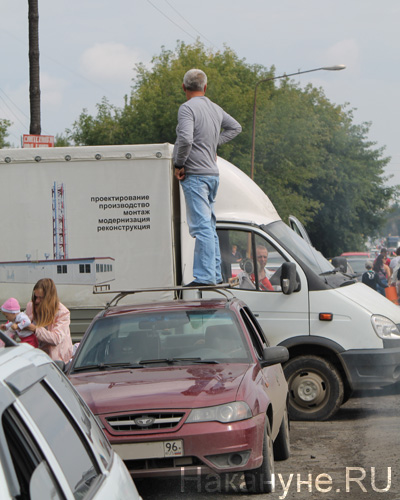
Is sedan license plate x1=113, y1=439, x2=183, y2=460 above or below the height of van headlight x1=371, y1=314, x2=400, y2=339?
below

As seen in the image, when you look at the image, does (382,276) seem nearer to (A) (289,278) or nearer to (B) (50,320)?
(A) (289,278)

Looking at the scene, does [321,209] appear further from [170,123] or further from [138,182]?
[138,182]

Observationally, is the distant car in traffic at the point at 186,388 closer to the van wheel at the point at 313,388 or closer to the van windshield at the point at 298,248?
the van wheel at the point at 313,388

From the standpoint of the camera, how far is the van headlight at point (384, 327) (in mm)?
9562

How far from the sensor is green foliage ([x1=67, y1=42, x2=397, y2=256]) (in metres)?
46.3

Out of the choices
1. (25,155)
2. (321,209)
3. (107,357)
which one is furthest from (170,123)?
(107,357)

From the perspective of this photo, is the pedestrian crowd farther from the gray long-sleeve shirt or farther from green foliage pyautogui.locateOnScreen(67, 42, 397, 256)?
green foliage pyautogui.locateOnScreen(67, 42, 397, 256)

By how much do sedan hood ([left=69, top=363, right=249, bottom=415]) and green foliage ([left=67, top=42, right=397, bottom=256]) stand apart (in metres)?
37.8

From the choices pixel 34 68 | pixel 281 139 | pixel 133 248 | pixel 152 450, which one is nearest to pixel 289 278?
pixel 133 248

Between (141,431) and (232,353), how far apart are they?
1.31 m

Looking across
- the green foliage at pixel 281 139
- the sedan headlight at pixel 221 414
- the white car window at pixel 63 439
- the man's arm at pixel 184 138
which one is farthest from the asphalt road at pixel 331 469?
the green foliage at pixel 281 139

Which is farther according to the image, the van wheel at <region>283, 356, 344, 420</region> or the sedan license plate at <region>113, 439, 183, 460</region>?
the van wheel at <region>283, 356, 344, 420</region>

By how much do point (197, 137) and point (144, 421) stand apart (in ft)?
13.7

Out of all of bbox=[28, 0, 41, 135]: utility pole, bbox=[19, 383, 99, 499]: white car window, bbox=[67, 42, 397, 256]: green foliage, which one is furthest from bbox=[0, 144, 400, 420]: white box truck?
bbox=[67, 42, 397, 256]: green foliage
